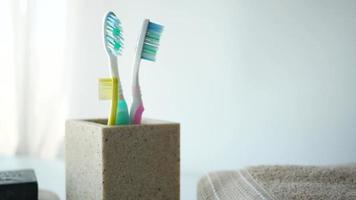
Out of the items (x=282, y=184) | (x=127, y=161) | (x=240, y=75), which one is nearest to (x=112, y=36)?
(x=127, y=161)

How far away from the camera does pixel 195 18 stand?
107 cm

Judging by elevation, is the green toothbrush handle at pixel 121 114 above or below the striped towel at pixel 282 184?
above

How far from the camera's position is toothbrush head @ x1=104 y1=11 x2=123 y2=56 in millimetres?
636

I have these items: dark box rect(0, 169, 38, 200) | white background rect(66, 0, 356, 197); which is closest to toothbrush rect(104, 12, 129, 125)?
dark box rect(0, 169, 38, 200)

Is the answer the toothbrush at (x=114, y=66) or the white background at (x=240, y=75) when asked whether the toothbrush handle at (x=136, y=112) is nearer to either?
the toothbrush at (x=114, y=66)

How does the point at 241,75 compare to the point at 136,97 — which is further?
the point at 241,75

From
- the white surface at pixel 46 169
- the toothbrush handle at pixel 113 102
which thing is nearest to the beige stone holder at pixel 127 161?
the toothbrush handle at pixel 113 102

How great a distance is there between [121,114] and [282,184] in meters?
0.30

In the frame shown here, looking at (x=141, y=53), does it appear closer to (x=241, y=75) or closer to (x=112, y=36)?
(x=112, y=36)

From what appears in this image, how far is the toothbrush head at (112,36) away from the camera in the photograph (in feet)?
2.09

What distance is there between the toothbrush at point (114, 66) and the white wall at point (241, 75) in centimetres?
43

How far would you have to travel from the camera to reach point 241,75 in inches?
42.1

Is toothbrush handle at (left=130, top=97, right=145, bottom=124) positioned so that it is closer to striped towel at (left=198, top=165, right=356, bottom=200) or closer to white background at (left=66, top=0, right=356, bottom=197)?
striped towel at (left=198, top=165, right=356, bottom=200)

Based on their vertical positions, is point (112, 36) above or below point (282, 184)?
above
